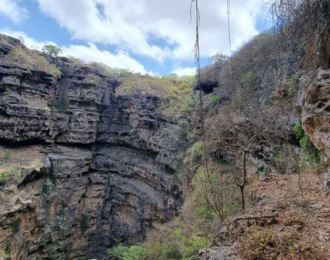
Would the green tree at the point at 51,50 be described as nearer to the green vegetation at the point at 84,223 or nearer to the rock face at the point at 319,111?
the green vegetation at the point at 84,223

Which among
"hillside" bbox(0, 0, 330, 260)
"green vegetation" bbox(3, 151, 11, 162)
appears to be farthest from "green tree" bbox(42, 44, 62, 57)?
"green vegetation" bbox(3, 151, 11, 162)

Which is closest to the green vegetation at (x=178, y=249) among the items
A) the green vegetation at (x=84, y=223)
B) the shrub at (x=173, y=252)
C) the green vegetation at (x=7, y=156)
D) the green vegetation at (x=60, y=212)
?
the shrub at (x=173, y=252)

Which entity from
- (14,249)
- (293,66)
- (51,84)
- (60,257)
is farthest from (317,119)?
(51,84)

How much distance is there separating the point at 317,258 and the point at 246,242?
0.54 m

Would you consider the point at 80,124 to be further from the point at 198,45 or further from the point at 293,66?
the point at 198,45

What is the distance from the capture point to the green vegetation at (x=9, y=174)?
35.2 feet

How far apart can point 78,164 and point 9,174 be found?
13.8ft

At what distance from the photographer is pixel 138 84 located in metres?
17.2

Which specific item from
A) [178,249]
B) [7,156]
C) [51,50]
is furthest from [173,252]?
[51,50]

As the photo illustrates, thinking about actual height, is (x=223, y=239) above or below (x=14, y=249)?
above

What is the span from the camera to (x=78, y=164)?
14.8m

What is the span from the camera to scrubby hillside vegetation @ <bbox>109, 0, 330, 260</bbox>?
7.69 ft

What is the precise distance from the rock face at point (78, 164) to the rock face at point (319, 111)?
366 inches

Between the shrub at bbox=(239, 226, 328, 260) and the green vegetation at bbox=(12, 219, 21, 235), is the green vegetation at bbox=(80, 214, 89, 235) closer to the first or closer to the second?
the green vegetation at bbox=(12, 219, 21, 235)
